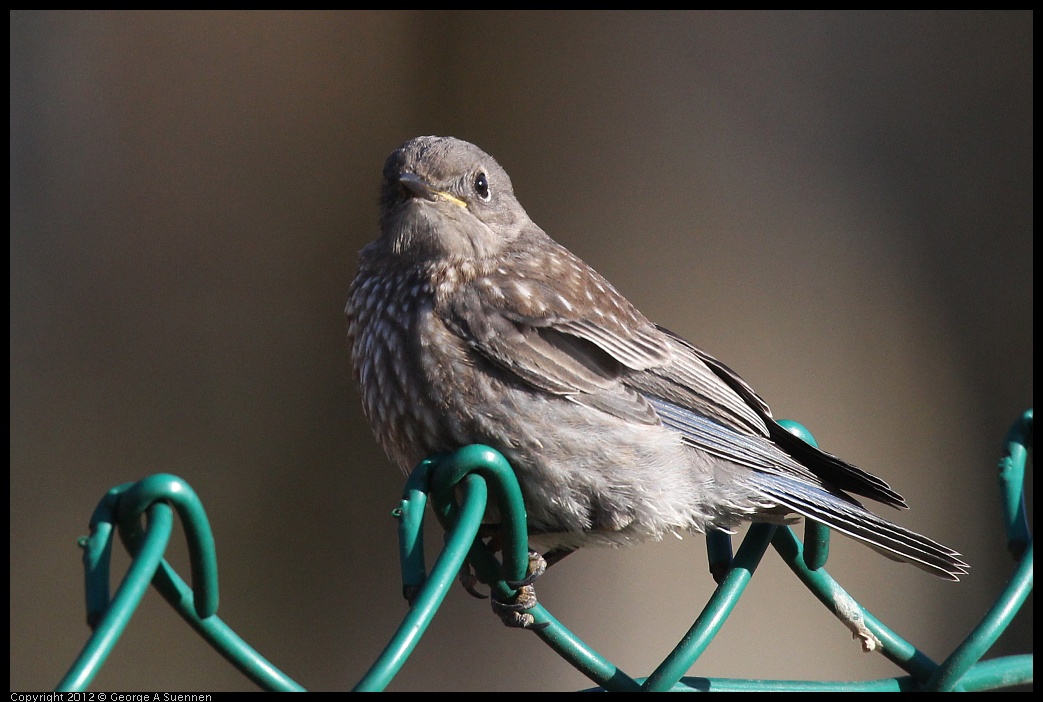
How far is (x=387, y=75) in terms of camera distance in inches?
300

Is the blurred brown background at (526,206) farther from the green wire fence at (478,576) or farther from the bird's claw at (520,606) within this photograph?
the bird's claw at (520,606)

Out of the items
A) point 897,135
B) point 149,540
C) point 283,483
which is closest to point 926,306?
point 897,135

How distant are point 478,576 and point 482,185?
63.3 inches

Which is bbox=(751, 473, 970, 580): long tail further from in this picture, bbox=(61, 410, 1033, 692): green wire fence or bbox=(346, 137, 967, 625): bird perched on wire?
bbox=(61, 410, 1033, 692): green wire fence

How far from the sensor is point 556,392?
3.32 meters

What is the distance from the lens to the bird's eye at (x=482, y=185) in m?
3.87

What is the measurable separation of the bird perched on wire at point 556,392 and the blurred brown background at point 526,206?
330cm

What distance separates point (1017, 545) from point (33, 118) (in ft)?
20.1

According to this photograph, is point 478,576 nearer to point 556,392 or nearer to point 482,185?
point 556,392

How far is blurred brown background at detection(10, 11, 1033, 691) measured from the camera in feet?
23.0

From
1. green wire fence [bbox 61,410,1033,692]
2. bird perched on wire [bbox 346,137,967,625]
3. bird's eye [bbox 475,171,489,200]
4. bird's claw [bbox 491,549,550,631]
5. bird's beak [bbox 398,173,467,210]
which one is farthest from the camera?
bird's eye [bbox 475,171,489,200]

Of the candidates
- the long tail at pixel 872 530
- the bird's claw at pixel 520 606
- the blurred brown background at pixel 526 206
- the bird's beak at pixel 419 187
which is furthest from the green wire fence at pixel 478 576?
the blurred brown background at pixel 526 206

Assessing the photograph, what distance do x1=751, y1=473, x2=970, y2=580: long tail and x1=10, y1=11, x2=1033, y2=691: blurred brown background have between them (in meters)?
3.49

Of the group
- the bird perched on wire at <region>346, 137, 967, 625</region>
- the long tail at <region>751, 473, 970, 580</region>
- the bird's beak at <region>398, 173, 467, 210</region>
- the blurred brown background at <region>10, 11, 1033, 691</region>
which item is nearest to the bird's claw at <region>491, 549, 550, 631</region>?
the bird perched on wire at <region>346, 137, 967, 625</region>
